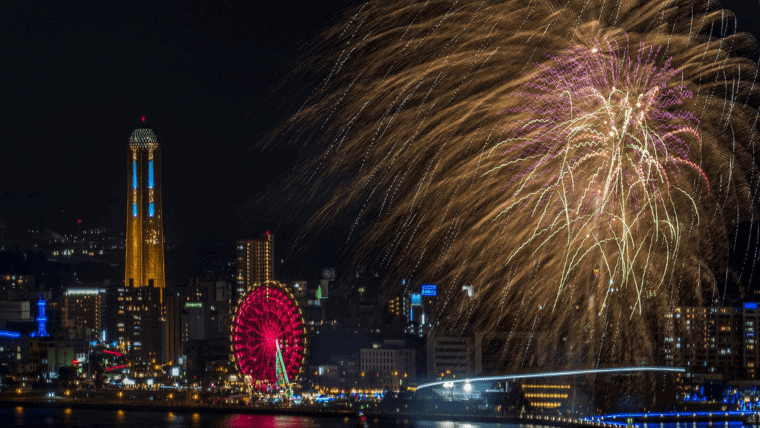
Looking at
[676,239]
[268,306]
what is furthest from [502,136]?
[268,306]

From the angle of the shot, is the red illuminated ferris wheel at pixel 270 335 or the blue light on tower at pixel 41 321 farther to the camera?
the blue light on tower at pixel 41 321

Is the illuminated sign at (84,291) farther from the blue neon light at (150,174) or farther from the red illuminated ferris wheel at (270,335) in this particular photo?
the red illuminated ferris wheel at (270,335)

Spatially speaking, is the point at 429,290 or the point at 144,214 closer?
the point at 429,290

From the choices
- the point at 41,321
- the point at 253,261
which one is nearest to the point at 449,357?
the point at 41,321

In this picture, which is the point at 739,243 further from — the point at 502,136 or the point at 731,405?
the point at 502,136

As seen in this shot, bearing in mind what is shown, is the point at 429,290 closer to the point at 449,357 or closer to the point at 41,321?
the point at 449,357

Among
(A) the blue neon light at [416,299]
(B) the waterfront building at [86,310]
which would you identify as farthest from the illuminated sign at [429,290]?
(B) the waterfront building at [86,310]

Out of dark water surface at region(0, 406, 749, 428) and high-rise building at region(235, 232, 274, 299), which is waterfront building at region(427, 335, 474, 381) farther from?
high-rise building at region(235, 232, 274, 299)
